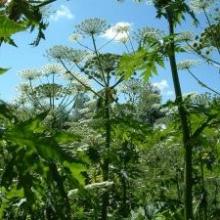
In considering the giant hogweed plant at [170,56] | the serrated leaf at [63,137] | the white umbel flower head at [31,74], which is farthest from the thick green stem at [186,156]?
the white umbel flower head at [31,74]

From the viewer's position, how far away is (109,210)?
673 cm

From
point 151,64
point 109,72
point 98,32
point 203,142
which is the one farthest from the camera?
point 98,32

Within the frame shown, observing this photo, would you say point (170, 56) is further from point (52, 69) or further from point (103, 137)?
point (52, 69)

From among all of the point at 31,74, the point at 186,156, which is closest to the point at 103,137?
the point at 186,156

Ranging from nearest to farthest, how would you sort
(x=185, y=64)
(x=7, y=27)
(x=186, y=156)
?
(x=7, y=27), (x=186, y=156), (x=185, y=64)

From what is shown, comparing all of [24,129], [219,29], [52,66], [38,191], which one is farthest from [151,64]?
[52,66]

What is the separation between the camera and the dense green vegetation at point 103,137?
2.29 meters

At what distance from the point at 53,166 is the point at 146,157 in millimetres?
7120

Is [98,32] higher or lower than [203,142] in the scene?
higher

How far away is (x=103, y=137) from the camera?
17.3 ft

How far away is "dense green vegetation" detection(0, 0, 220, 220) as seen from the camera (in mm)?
2295

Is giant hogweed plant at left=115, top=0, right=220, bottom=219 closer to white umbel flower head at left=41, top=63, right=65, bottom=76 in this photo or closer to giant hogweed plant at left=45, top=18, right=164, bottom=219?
giant hogweed plant at left=45, top=18, right=164, bottom=219

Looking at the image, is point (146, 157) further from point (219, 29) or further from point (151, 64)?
point (151, 64)

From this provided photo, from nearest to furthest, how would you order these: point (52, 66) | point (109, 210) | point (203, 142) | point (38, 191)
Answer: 1. point (38, 191)
2. point (203, 142)
3. point (109, 210)
4. point (52, 66)
